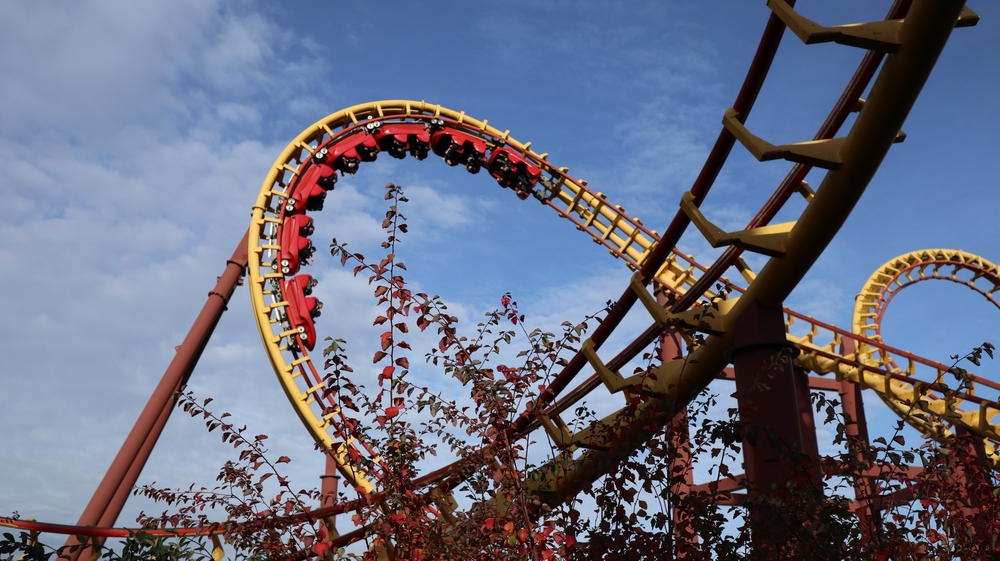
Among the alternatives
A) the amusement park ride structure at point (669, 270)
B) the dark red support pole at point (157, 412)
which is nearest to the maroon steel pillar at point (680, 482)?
the amusement park ride structure at point (669, 270)

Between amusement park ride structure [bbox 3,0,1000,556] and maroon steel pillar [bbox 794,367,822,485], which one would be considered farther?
maroon steel pillar [bbox 794,367,822,485]

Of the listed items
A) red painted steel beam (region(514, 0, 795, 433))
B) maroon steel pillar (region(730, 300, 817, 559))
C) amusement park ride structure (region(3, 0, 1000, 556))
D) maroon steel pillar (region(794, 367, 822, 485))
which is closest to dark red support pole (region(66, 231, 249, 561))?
amusement park ride structure (region(3, 0, 1000, 556))

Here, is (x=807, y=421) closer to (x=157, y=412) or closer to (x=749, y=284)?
(x=749, y=284)

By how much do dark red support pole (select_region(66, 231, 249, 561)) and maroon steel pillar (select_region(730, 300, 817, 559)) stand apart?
527 cm

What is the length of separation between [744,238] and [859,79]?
0.83 meters

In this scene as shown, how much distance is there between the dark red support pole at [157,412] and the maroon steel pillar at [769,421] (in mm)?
5267

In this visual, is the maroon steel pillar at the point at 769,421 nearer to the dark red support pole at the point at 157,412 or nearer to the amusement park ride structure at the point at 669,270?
A: the amusement park ride structure at the point at 669,270

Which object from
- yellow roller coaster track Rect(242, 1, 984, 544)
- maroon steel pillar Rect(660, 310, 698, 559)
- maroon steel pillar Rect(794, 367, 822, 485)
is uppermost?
maroon steel pillar Rect(794, 367, 822, 485)

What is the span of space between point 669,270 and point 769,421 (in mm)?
5770

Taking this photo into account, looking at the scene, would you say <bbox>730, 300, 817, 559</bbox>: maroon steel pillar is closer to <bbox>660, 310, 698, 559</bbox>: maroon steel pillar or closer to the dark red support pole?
<bbox>660, 310, 698, 559</bbox>: maroon steel pillar

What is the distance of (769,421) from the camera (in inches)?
139

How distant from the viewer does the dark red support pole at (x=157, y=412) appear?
23.3 feet

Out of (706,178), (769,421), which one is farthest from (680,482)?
(706,178)

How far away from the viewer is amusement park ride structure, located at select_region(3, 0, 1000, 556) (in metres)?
3.08
